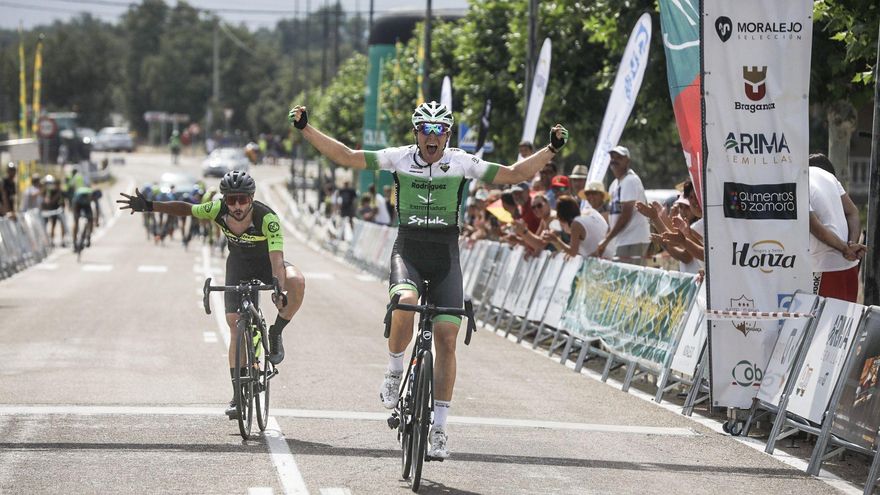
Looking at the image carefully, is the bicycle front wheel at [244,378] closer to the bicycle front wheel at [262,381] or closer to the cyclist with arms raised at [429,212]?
the bicycle front wheel at [262,381]

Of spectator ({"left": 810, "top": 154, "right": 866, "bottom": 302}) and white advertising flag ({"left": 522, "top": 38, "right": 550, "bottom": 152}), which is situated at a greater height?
white advertising flag ({"left": 522, "top": 38, "right": 550, "bottom": 152})

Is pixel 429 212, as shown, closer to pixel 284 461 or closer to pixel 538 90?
pixel 284 461

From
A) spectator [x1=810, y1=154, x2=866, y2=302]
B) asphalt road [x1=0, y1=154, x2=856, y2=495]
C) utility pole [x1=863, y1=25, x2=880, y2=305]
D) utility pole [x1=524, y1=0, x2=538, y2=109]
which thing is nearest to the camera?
asphalt road [x1=0, y1=154, x2=856, y2=495]

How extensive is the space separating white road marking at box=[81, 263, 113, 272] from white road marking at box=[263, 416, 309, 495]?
22871 millimetres

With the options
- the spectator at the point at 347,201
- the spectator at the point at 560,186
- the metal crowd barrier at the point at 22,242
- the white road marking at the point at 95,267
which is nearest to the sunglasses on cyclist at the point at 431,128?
the spectator at the point at 560,186

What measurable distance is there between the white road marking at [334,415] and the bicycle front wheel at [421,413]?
8.73 feet

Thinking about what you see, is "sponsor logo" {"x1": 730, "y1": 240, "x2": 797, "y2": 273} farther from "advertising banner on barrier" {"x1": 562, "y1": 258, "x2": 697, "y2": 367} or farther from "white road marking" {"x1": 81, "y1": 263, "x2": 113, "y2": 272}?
"white road marking" {"x1": 81, "y1": 263, "x2": 113, "y2": 272}

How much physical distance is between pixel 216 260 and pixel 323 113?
1592 inches

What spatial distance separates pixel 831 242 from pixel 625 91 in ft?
22.4

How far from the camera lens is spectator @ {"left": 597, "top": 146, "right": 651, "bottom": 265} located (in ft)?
54.7

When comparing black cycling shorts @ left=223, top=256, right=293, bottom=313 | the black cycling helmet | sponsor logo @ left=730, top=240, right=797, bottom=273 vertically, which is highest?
the black cycling helmet

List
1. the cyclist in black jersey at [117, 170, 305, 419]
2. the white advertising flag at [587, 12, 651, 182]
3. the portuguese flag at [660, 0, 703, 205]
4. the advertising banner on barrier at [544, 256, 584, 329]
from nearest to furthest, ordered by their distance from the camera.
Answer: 1. the cyclist in black jersey at [117, 170, 305, 419]
2. the portuguese flag at [660, 0, 703, 205]
3. the advertising banner on barrier at [544, 256, 584, 329]
4. the white advertising flag at [587, 12, 651, 182]

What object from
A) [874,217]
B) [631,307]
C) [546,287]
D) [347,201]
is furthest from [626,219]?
[347,201]

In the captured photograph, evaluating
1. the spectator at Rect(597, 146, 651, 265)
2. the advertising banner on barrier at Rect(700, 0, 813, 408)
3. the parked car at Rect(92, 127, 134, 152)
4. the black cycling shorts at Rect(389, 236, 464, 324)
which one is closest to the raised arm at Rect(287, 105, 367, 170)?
the black cycling shorts at Rect(389, 236, 464, 324)
